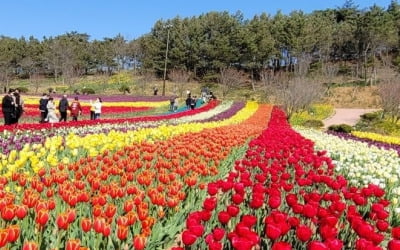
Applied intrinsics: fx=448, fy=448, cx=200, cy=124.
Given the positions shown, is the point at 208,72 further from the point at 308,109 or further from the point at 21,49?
the point at 21,49

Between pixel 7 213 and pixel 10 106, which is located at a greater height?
pixel 10 106

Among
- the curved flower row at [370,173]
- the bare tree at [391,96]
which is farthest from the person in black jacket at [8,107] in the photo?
the bare tree at [391,96]

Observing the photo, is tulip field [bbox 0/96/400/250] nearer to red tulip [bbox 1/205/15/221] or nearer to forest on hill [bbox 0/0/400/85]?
red tulip [bbox 1/205/15/221]

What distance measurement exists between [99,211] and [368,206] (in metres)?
3.51

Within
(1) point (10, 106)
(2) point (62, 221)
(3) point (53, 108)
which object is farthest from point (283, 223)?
(3) point (53, 108)

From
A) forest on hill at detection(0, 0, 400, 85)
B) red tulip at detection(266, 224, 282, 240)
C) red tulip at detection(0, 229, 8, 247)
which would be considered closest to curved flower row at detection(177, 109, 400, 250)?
red tulip at detection(266, 224, 282, 240)

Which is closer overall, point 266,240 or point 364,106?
point 266,240

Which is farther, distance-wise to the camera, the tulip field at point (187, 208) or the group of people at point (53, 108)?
the group of people at point (53, 108)

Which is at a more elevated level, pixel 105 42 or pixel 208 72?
pixel 105 42

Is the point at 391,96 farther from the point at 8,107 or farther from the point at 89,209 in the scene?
the point at 89,209

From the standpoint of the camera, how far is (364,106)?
161 feet

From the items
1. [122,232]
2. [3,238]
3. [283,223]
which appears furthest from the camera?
[283,223]

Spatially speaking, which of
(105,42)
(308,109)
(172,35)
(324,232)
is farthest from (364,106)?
(105,42)

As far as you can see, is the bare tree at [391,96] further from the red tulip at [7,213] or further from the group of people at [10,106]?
the red tulip at [7,213]
